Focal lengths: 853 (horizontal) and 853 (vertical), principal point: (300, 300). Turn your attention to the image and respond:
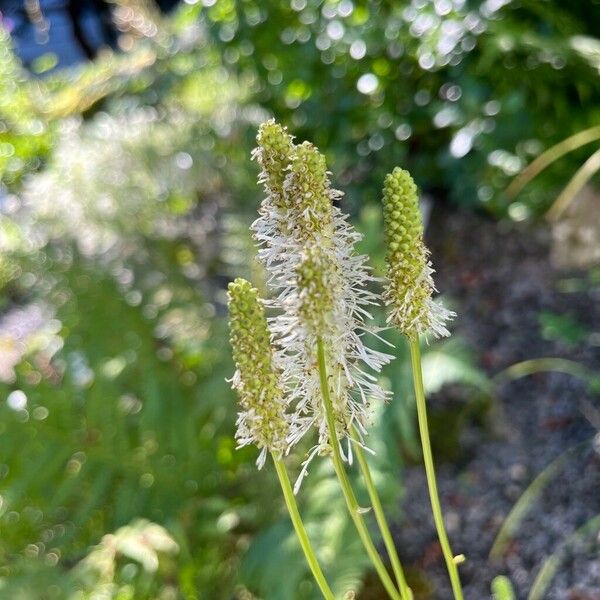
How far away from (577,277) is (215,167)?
1.67 meters

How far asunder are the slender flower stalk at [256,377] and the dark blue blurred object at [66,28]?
18.0 ft

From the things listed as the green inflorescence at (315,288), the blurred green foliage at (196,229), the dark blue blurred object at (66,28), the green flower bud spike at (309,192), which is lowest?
the dark blue blurred object at (66,28)

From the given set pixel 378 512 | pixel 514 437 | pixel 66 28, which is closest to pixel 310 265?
pixel 378 512

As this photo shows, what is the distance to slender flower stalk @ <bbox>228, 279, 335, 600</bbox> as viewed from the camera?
2.19ft

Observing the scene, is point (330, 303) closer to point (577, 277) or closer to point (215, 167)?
point (577, 277)

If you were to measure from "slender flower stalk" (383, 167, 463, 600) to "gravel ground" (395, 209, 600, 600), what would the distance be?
3.71 ft

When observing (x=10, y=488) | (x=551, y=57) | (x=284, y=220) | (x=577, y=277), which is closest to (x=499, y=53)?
(x=551, y=57)

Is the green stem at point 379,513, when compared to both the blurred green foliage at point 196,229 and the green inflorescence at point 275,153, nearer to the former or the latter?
the green inflorescence at point 275,153

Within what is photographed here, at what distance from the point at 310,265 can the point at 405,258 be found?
0.32 ft

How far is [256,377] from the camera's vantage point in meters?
0.69

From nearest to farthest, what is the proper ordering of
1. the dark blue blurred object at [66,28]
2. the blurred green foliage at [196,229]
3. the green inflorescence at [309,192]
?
the green inflorescence at [309,192], the blurred green foliage at [196,229], the dark blue blurred object at [66,28]

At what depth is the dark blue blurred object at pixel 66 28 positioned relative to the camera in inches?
239

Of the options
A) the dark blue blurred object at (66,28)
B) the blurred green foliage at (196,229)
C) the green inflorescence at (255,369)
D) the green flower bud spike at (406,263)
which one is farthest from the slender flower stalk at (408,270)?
the dark blue blurred object at (66,28)

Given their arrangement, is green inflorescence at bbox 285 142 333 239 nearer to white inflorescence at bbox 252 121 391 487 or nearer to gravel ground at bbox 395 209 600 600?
white inflorescence at bbox 252 121 391 487
